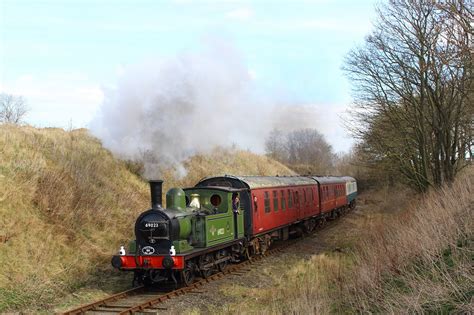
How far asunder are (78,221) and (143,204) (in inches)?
164

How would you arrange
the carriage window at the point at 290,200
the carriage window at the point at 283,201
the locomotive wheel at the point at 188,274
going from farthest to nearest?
the carriage window at the point at 290,200, the carriage window at the point at 283,201, the locomotive wheel at the point at 188,274

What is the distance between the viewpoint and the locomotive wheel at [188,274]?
1099 cm

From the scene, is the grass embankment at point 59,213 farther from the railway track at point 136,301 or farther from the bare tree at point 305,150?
the bare tree at point 305,150

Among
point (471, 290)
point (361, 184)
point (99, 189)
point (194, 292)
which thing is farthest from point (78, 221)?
point (361, 184)

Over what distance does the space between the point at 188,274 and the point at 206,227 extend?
1208mm

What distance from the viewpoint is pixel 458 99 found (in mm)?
17750

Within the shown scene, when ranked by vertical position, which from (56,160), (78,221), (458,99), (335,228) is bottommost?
(335,228)

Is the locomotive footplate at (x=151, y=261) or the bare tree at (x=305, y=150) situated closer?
the locomotive footplate at (x=151, y=261)

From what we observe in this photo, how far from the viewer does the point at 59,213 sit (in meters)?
13.2

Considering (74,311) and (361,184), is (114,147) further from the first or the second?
(361,184)

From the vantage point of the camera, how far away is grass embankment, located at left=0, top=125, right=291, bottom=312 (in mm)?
10406

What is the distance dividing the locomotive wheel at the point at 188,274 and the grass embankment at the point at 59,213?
5.81 ft

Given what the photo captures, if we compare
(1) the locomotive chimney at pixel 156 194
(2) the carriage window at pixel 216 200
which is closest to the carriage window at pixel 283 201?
(2) the carriage window at pixel 216 200

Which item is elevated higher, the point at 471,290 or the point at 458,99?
the point at 458,99
